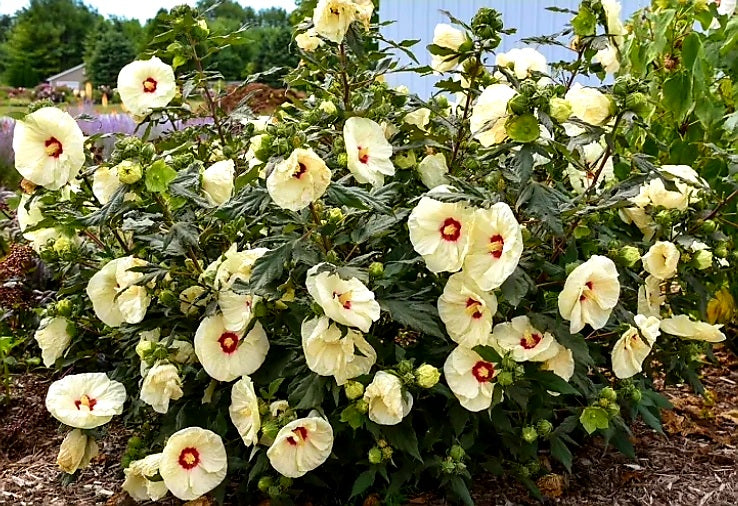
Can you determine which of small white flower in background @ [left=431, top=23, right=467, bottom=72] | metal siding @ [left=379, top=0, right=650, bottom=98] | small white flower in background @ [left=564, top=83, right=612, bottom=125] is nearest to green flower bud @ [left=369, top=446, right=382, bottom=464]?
small white flower in background @ [left=564, top=83, right=612, bottom=125]

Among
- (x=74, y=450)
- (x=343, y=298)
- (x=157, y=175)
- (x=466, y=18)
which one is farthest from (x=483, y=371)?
(x=466, y=18)

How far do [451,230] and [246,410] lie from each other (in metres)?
0.59

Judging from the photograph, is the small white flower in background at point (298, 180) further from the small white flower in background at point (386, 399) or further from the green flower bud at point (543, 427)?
the green flower bud at point (543, 427)

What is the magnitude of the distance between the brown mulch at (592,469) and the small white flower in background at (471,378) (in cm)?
44

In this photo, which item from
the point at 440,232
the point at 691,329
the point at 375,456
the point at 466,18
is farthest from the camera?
the point at 466,18

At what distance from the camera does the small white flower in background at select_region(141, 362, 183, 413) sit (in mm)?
1818

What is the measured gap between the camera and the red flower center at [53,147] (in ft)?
6.17

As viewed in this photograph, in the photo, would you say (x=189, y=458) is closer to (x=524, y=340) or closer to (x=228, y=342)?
(x=228, y=342)

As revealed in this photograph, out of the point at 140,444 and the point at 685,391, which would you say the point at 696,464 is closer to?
the point at 685,391

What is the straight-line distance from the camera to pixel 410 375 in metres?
1.71

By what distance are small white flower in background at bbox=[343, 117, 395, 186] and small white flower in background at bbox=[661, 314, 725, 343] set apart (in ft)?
2.52

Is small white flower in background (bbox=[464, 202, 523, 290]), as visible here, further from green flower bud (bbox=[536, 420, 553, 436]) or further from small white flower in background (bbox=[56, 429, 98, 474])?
small white flower in background (bbox=[56, 429, 98, 474])

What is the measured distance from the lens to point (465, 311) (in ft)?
5.75

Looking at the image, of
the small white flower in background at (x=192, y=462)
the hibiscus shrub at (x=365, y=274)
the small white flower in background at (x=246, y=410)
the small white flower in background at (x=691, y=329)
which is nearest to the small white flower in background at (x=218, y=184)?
the hibiscus shrub at (x=365, y=274)
